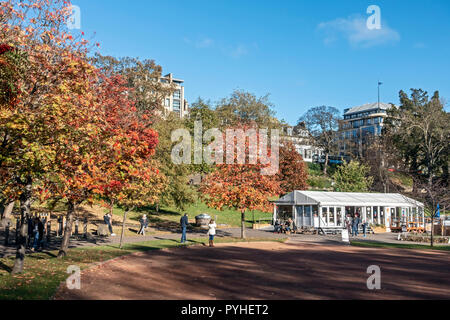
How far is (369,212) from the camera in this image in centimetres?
4231

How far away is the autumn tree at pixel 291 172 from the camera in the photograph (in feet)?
192

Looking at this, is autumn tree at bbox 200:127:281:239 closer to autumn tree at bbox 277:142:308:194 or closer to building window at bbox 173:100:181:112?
autumn tree at bbox 277:142:308:194

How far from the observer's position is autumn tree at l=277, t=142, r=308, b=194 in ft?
192

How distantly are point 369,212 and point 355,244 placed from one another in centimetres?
1509

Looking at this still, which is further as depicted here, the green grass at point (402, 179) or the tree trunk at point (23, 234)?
the green grass at point (402, 179)

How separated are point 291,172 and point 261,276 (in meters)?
44.8

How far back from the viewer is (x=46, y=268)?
14867mm

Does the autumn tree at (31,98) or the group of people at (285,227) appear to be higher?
the autumn tree at (31,98)

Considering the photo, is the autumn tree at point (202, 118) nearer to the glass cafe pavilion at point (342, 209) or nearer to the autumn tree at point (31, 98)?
the glass cafe pavilion at point (342, 209)

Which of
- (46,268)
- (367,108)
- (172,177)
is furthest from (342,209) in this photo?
(367,108)

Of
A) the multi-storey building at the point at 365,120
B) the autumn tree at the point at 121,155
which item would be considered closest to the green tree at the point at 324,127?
the multi-storey building at the point at 365,120

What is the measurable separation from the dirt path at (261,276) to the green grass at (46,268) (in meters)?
0.65
